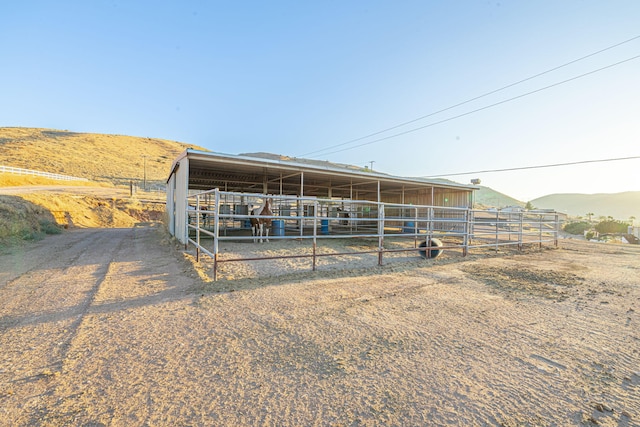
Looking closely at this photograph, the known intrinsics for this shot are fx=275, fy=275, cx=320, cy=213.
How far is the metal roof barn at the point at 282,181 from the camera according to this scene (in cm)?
856

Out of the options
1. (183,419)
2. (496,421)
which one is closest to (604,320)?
(496,421)

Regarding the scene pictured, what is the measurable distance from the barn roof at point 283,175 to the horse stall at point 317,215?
0.04 meters

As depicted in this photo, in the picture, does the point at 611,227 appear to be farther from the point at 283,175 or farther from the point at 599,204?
the point at 599,204

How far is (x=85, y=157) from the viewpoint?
50656 mm

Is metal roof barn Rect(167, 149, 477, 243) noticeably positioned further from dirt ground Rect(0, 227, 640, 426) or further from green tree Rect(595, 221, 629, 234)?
green tree Rect(595, 221, 629, 234)

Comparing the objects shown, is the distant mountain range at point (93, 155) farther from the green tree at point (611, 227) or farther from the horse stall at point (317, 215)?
the green tree at point (611, 227)

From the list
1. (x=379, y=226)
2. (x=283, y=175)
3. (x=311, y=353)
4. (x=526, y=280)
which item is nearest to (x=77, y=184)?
(x=283, y=175)

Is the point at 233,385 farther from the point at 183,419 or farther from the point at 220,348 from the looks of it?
the point at 220,348

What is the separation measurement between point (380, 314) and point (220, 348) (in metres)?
1.87

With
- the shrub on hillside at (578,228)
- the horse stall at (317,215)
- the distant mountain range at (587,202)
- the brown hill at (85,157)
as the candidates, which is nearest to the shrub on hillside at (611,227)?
the shrub on hillside at (578,228)

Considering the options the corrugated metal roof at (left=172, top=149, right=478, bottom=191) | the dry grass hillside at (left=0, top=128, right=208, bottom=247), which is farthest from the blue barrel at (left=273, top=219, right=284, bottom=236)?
the dry grass hillside at (left=0, top=128, right=208, bottom=247)

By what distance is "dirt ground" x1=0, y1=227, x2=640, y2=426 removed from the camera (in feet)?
5.61

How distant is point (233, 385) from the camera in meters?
1.93

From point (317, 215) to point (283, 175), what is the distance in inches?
163
